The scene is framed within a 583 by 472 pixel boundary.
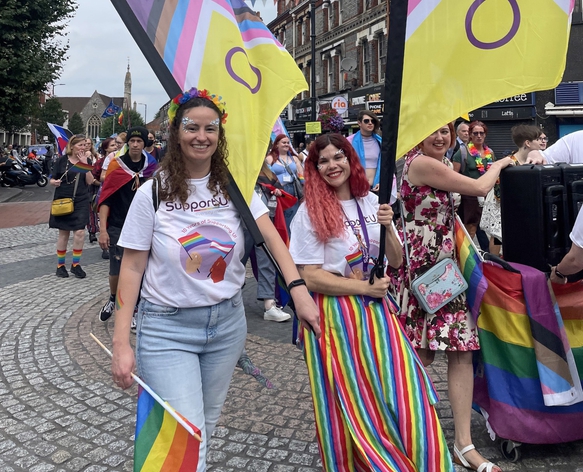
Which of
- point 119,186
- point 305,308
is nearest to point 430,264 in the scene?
point 305,308

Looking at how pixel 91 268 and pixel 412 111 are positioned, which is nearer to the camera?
pixel 412 111

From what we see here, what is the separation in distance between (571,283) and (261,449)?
6.19ft

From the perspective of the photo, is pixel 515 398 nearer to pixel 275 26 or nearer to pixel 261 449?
pixel 261 449

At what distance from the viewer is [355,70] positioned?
97.6ft

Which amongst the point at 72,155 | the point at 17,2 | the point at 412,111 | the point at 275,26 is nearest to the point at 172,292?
the point at 412,111

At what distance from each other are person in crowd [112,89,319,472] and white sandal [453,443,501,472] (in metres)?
1.28

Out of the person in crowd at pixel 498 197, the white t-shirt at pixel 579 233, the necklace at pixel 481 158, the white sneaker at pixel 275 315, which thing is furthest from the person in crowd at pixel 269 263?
the white t-shirt at pixel 579 233

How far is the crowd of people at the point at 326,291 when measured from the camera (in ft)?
7.07

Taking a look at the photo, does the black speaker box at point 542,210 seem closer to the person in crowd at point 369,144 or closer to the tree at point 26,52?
the person in crowd at point 369,144

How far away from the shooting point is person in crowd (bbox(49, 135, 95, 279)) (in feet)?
25.9

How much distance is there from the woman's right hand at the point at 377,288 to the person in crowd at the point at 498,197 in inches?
130

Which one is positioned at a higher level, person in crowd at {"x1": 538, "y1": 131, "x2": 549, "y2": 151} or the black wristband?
person in crowd at {"x1": 538, "y1": 131, "x2": 549, "y2": 151}

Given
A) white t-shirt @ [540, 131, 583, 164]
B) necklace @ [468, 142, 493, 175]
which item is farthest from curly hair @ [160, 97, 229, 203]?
necklace @ [468, 142, 493, 175]

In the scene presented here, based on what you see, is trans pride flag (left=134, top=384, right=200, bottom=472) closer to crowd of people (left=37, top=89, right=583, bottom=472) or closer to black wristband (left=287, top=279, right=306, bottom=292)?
crowd of people (left=37, top=89, right=583, bottom=472)
